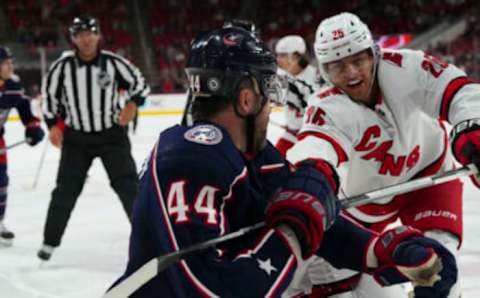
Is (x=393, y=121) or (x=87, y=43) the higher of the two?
(x=87, y=43)

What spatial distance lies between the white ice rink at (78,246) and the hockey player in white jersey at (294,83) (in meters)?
1.08

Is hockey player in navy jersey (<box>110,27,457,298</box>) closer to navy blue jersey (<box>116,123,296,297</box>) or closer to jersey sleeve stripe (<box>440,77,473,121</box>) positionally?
navy blue jersey (<box>116,123,296,297</box>)

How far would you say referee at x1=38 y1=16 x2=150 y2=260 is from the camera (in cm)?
335

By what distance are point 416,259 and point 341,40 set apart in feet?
2.67

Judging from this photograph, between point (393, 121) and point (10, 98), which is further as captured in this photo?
point (10, 98)

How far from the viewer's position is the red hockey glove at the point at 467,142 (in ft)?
5.77

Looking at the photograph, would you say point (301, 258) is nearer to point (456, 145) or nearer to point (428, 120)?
point (456, 145)

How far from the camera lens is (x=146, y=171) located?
1.18 meters

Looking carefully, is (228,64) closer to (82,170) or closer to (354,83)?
(354,83)

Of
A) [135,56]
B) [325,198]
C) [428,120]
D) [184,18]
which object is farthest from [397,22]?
[325,198]

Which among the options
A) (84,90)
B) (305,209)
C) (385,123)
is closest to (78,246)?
(84,90)

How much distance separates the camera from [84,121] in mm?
3459

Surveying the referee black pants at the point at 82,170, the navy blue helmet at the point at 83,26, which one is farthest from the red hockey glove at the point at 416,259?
the navy blue helmet at the point at 83,26

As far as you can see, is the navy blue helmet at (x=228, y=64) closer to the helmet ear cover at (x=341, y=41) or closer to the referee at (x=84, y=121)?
the helmet ear cover at (x=341, y=41)
